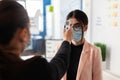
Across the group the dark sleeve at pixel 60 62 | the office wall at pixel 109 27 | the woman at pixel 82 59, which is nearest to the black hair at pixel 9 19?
the dark sleeve at pixel 60 62

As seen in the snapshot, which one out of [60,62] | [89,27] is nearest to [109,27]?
[89,27]

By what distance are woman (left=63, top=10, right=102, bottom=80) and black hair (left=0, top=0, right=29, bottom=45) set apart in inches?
34.6

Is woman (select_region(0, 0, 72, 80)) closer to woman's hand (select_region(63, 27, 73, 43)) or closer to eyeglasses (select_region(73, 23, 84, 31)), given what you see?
woman's hand (select_region(63, 27, 73, 43))

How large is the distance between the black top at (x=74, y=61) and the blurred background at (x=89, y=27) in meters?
0.68

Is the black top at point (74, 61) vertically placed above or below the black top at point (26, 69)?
below

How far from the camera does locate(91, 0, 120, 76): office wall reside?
2369mm

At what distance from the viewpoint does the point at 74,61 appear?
1.83 metres

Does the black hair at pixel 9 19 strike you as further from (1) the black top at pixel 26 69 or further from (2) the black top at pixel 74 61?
(2) the black top at pixel 74 61

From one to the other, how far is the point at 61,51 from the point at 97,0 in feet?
5.86

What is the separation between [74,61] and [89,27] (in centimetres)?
122

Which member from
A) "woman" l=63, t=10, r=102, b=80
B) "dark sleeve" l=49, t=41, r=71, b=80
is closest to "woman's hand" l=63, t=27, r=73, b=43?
"dark sleeve" l=49, t=41, r=71, b=80

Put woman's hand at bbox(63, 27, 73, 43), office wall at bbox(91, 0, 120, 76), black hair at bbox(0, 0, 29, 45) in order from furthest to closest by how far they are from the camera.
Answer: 1. office wall at bbox(91, 0, 120, 76)
2. woman's hand at bbox(63, 27, 73, 43)
3. black hair at bbox(0, 0, 29, 45)

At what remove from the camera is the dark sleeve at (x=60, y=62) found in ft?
3.47

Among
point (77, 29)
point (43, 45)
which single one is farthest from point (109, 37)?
point (43, 45)
